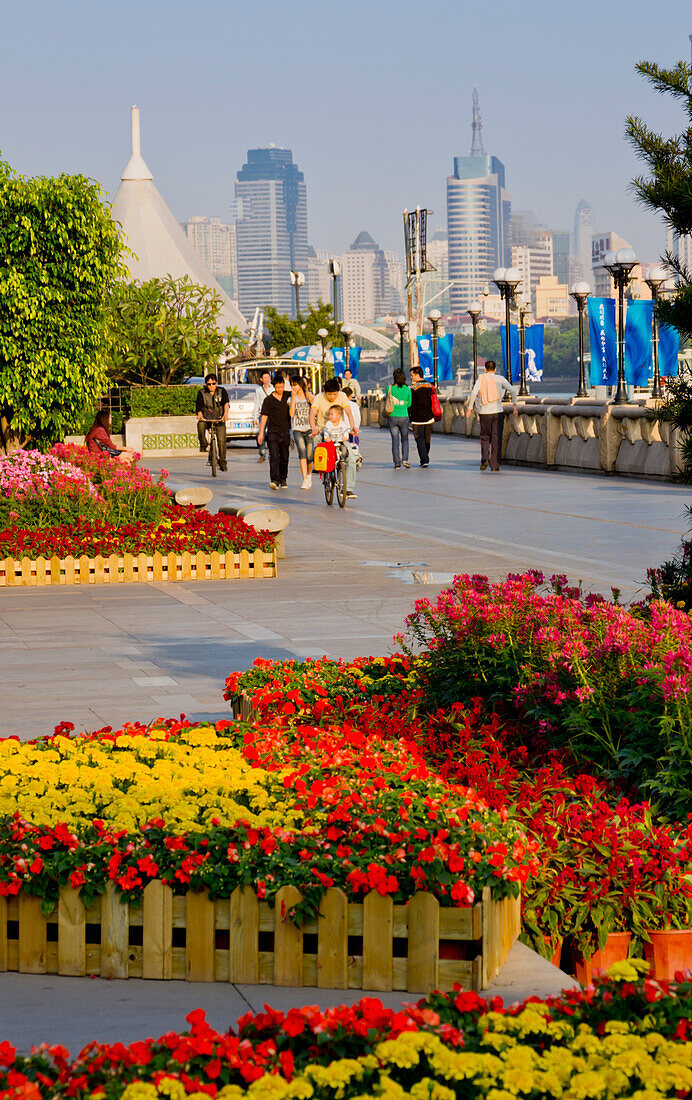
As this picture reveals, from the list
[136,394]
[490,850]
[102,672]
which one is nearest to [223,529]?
[102,672]

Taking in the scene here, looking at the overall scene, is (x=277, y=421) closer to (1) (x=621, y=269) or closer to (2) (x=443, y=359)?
(1) (x=621, y=269)

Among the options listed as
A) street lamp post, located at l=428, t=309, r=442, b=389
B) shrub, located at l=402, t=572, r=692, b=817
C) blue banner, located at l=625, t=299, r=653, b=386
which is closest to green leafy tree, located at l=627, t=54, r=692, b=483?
shrub, located at l=402, t=572, r=692, b=817

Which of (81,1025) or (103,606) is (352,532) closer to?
(103,606)

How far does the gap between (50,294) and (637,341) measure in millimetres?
14138

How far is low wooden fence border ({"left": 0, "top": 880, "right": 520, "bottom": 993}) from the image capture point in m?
3.84

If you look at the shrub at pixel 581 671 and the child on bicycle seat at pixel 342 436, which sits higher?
the child on bicycle seat at pixel 342 436

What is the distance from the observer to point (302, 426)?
2411cm

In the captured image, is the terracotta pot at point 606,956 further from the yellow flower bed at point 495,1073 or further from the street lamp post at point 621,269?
the street lamp post at point 621,269

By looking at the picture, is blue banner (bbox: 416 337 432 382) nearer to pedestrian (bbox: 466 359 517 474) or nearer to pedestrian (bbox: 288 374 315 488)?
pedestrian (bbox: 466 359 517 474)

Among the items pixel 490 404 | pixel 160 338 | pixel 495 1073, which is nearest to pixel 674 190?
pixel 495 1073

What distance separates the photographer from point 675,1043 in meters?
2.99

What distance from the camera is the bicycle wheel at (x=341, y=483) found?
19.9 meters

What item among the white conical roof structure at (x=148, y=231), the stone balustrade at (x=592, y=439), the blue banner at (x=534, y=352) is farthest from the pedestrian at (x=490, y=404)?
the white conical roof structure at (x=148, y=231)

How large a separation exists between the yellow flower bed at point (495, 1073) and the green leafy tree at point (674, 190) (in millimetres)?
4120
